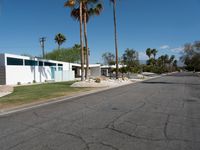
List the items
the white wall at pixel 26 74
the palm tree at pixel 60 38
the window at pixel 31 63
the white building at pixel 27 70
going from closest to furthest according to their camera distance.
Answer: the white building at pixel 27 70 < the white wall at pixel 26 74 < the window at pixel 31 63 < the palm tree at pixel 60 38

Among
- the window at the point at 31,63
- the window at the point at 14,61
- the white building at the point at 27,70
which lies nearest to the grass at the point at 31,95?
the white building at the point at 27,70

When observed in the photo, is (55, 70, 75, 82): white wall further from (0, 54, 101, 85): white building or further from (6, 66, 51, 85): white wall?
(6, 66, 51, 85): white wall

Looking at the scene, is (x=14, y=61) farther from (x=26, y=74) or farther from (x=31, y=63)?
(x=31, y=63)

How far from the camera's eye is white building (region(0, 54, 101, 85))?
2923cm

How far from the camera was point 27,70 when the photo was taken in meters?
33.8

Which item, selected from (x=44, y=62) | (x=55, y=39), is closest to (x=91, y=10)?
(x=44, y=62)

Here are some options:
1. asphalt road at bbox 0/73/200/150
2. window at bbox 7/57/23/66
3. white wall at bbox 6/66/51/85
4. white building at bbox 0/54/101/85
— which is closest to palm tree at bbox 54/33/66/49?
white building at bbox 0/54/101/85

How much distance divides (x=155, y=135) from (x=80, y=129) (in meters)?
2.19

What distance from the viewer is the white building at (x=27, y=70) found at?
29234mm

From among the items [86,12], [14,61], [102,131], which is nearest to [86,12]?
[86,12]

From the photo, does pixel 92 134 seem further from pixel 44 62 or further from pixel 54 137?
pixel 44 62

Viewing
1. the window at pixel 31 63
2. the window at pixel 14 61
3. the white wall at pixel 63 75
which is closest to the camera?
the window at pixel 14 61

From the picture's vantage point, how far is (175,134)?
6066 millimetres

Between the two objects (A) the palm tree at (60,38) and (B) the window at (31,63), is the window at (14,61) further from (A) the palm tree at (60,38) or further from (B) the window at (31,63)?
(A) the palm tree at (60,38)
